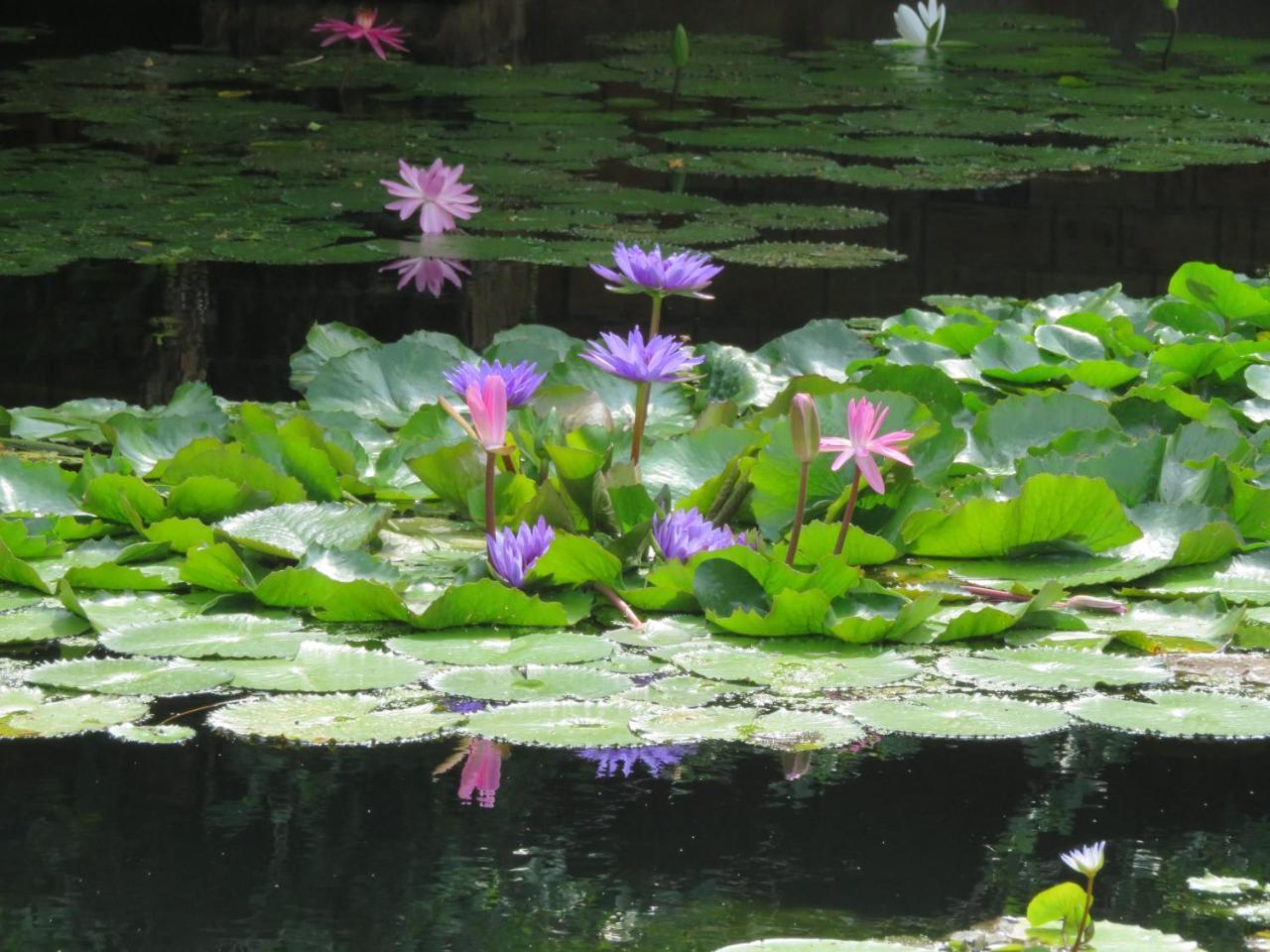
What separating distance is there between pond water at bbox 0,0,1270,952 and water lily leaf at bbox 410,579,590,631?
13mm

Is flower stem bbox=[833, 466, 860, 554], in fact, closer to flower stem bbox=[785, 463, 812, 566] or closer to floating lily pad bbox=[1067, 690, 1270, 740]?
flower stem bbox=[785, 463, 812, 566]

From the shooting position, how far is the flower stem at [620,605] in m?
1.96

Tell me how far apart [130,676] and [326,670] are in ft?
0.62

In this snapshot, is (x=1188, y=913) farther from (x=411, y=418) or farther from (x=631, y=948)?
(x=411, y=418)

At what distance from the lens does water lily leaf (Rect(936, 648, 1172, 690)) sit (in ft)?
5.90

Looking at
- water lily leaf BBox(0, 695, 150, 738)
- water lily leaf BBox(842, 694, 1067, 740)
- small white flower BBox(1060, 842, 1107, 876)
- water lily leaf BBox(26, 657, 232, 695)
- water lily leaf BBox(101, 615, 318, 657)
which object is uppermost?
small white flower BBox(1060, 842, 1107, 876)

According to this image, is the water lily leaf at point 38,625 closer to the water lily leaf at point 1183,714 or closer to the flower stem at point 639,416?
the flower stem at point 639,416

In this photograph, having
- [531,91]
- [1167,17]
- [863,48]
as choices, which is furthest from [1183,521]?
[1167,17]

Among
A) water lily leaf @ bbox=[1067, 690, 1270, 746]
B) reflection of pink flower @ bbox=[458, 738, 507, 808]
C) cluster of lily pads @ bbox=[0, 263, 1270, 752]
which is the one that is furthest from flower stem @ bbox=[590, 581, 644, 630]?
water lily leaf @ bbox=[1067, 690, 1270, 746]

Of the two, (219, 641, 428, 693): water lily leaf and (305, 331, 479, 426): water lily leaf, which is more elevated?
(305, 331, 479, 426): water lily leaf

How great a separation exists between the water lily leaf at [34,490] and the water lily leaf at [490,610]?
0.63m

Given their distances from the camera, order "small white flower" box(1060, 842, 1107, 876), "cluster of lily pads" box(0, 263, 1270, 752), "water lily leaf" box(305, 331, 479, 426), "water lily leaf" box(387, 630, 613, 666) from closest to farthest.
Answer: "small white flower" box(1060, 842, 1107, 876), "cluster of lily pads" box(0, 263, 1270, 752), "water lily leaf" box(387, 630, 613, 666), "water lily leaf" box(305, 331, 479, 426)

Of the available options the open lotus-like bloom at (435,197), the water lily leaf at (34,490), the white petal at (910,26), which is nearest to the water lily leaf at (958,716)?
the water lily leaf at (34,490)

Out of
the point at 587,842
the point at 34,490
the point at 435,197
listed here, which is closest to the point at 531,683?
the point at 587,842
